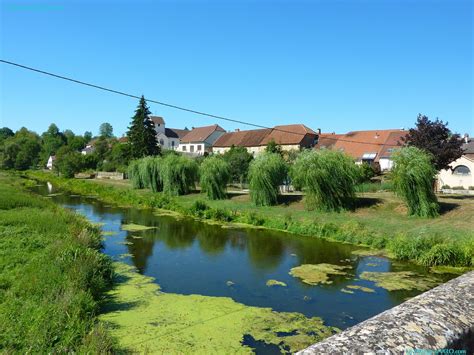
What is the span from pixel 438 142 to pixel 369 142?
29020 mm

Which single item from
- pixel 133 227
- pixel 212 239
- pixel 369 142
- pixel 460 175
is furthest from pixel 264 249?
pixel 369 142

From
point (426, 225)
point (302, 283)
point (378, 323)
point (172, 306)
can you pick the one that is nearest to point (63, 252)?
point (172, 306)

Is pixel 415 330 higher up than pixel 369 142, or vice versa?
pixel 369 142

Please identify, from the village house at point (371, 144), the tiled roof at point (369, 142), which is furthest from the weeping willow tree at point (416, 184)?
the tiled roof at point (369, 142)

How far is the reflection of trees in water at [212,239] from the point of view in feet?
55.0

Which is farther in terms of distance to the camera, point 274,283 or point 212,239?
point 212,239

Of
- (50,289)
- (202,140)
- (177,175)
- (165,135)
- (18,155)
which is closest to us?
(50,289)

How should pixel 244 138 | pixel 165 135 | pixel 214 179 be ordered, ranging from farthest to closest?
pixel 165 135, pixel 244 138, pixel 214 179

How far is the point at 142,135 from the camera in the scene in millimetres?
50469

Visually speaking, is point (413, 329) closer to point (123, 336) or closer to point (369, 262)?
point (123, 336)

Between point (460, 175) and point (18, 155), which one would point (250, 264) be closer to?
point (460, 175)

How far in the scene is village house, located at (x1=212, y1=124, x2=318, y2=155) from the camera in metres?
56.6

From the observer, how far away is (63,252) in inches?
437

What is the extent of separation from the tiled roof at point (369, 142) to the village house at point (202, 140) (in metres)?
24.9
